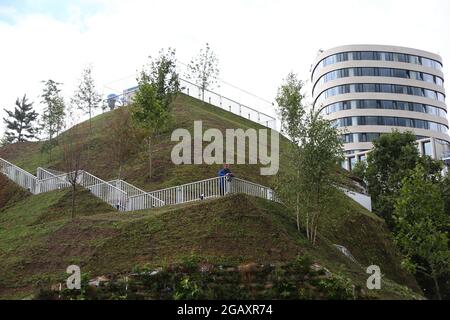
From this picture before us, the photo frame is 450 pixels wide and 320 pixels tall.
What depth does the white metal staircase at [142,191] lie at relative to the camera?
81.5 ft

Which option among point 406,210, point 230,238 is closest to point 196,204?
point 230,238

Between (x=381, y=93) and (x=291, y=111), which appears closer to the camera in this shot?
(x=291, y=111)

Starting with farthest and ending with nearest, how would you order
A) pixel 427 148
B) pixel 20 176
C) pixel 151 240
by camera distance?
pixel 427 148
pixel 20 176
pixel 151 240

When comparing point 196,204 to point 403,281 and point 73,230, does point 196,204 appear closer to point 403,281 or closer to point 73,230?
point 73,230

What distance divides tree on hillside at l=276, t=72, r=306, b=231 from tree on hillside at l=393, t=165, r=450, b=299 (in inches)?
217

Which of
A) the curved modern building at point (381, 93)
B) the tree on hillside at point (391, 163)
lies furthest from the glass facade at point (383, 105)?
the tree on hillside at point (391, 163)

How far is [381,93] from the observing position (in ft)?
299

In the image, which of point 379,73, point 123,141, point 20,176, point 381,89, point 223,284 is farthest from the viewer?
point 379,73

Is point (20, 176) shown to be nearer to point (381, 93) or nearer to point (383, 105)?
point (383, 105)

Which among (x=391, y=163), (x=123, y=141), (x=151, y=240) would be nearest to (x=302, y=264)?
(x=151, y=240)

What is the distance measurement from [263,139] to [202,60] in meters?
10.9

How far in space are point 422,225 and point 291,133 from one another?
7.13m

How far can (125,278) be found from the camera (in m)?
18.0

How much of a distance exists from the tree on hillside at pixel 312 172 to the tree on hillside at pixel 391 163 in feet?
68.1
